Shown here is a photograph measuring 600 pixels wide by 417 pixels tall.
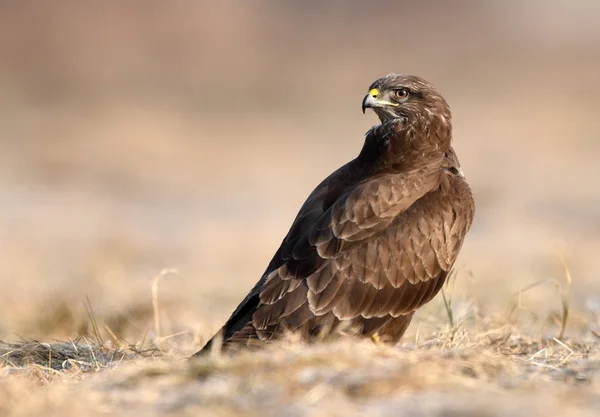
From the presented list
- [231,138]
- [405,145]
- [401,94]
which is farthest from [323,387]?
[231,138]

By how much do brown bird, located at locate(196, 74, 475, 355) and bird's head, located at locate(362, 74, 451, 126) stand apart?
343 millimetres

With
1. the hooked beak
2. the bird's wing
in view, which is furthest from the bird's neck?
the bird's wing

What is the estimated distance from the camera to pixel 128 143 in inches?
1084

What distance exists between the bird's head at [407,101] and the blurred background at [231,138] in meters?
1.11

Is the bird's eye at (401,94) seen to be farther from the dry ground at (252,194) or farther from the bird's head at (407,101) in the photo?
the dry ground at (252,194)

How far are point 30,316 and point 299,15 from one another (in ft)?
139

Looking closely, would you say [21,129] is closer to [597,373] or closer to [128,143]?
[128,143]

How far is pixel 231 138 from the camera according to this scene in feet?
97.6

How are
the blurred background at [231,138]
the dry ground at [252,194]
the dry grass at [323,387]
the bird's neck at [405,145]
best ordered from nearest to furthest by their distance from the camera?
1. the dry grass at [323,387]
2. the dry ground at [252,194]
3. the bird's neck at [405,145]
4. the blurred background at [231,138]

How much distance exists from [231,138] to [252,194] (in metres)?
7.86

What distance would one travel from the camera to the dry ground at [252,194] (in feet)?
16.3

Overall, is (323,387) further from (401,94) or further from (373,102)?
(401,94)

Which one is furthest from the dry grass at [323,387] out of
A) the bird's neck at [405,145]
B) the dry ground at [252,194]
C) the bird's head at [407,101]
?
the bird's head at [407,101]

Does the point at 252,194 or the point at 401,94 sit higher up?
the point at 401,94
